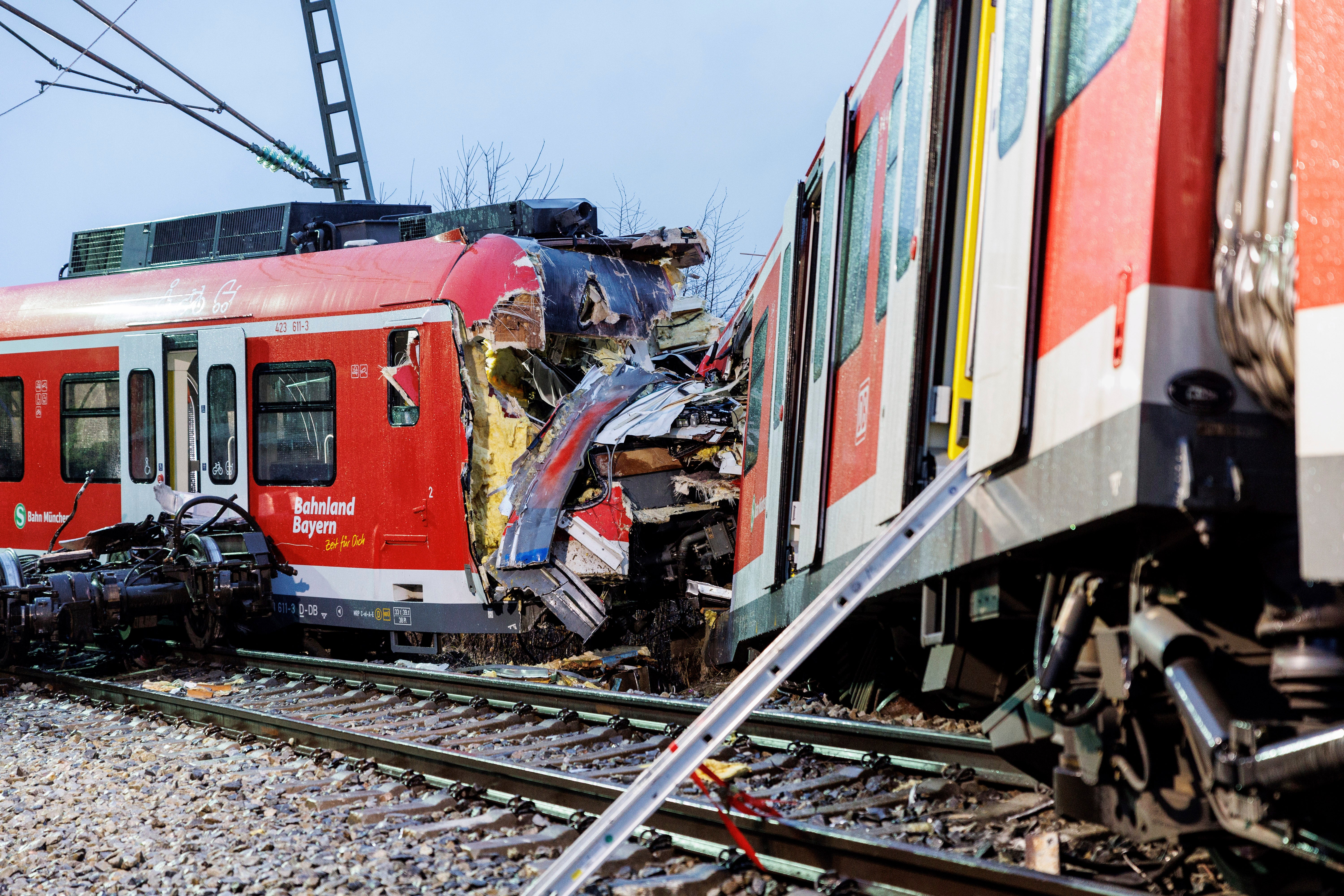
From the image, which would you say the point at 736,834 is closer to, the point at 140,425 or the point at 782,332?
the point at 782,332

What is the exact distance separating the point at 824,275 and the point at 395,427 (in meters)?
4.71

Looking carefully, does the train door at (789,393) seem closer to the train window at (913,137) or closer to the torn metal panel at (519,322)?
the train window at (913,137)

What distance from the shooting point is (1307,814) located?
2.30m

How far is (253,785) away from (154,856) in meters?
1.13

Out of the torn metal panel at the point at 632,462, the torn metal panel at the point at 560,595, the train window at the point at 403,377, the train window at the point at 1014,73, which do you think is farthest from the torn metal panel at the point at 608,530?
the train window at the point at 1014,73

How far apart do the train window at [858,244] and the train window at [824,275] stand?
18cm

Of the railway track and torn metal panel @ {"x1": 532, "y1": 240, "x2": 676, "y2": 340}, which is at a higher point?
torn metal panel @ {"x1": 532, "y1": 240, "x2": 676, "y2": 340}

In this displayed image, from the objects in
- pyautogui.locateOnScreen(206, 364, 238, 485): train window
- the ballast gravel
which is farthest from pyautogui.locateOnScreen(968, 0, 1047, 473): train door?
pyautogui.locateOnScreen(206, 364, 238, 485): train window

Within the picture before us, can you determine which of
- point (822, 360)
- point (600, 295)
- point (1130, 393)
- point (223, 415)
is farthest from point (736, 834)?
point (223, 415)

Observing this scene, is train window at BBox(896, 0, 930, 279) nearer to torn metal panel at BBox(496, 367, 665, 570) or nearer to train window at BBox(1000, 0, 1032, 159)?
train window at BBox(1000, 0, 1032, 159)

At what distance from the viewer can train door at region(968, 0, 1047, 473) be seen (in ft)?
9.89

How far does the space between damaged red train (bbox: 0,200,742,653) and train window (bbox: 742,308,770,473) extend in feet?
2.79

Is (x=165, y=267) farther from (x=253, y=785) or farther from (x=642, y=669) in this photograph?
(x=253, y=785)

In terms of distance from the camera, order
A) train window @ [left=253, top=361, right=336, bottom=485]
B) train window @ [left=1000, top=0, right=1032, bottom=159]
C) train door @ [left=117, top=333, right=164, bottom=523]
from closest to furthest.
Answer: train window @ [left=1000, top=0, right=1032, bottom=159] < train window @ [left=253, top=361, right=336, bottom=485] < train door @ [left=117, top=333, right=164, bottom=523]
